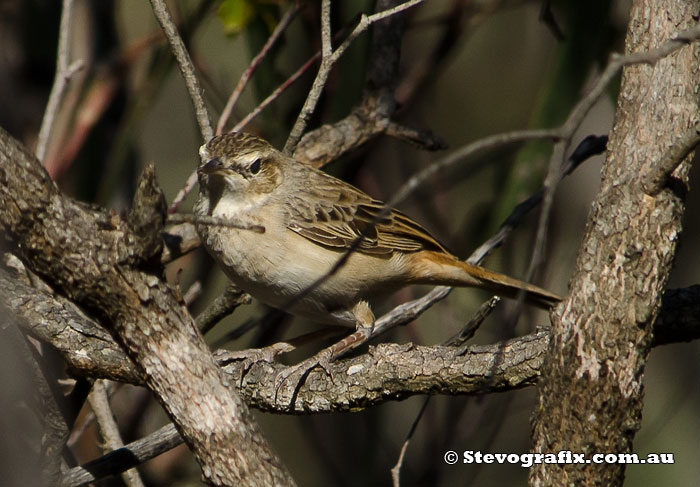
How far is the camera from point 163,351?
7.56ft

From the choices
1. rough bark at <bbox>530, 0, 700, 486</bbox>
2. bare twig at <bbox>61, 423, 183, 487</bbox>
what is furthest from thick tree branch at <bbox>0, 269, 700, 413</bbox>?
rough bark at <bbox>530, 0, 700, 486</bbox>

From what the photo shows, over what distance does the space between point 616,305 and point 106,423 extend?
2.54m

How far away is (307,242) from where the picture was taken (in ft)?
14.0

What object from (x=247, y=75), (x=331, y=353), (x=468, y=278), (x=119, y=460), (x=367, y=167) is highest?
(x=367, y=167)

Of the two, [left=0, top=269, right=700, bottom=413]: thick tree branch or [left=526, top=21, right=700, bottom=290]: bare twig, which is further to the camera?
[left=0, top=269, right=700, bottom=413]: thick tree branch

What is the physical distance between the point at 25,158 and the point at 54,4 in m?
3.78

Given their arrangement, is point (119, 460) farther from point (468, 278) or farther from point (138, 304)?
point (468, 278)

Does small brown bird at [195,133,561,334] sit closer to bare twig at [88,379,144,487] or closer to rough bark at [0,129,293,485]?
bare twig at [88,379,144,487]

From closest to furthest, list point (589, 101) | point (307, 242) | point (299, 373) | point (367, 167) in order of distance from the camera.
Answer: point (589, 101), point (299, 373), point (307, 242), point (367, 167)

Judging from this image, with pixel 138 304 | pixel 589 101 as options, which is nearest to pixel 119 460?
pixel 138 304

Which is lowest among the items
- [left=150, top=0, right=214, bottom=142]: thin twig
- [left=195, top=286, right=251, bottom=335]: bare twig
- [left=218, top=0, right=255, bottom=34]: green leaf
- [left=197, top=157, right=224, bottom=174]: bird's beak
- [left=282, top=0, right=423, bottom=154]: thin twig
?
[left=195, top=286, right=251, bottom=335]: bare twig

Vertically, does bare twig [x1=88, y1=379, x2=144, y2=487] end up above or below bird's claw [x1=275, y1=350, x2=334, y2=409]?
below

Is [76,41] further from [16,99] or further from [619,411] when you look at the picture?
[619,411]

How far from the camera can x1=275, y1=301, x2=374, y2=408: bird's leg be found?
3.42 m
